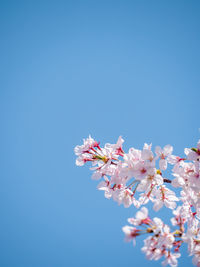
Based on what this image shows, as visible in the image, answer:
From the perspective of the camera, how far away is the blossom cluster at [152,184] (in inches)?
66.6

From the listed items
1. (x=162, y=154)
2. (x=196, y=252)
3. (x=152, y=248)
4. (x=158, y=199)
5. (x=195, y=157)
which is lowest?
(x=196, y=252)

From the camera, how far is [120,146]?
6.61ft

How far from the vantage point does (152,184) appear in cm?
192

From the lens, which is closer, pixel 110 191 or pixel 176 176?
pixel 176 176

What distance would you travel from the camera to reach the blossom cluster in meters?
1.69

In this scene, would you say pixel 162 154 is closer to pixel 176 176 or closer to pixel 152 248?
pixel 176 176

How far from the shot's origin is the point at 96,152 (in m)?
2.10

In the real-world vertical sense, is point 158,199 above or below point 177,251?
above

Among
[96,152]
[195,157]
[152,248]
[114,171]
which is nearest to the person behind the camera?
[195,157]

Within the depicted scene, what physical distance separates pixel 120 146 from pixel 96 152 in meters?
0.33

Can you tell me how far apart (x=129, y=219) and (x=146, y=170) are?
63cm

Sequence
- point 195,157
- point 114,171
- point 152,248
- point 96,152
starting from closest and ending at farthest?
point 195,157, point 152,248, point 114,171, point 96,152

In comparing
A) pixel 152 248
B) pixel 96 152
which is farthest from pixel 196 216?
pixel 96 152

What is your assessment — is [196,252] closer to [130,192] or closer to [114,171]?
[130,192]
